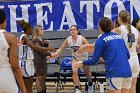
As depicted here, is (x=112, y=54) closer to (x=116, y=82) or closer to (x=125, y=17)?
(x=116, y=82)

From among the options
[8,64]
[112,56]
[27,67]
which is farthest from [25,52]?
[8,64]

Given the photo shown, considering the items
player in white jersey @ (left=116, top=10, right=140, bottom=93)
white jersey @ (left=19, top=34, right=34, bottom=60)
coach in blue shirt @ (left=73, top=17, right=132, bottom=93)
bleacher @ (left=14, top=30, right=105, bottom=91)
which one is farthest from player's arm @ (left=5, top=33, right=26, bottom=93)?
bleacher @ (left=14, top=30, right=105, bottom=91)

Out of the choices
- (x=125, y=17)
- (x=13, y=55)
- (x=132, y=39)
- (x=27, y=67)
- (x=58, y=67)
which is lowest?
(x=58, y=67)

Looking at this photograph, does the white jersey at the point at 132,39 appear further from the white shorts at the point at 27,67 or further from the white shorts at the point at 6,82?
the white shorts at the point at 6,82

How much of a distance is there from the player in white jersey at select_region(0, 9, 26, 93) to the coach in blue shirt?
4.53 ft

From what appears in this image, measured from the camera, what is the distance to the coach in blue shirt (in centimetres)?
555

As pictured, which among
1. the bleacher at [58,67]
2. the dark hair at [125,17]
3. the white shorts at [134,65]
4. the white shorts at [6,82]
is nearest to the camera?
the white shorts at [6,82]

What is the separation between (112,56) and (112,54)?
0.10 ft

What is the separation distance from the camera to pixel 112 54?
5570 mm

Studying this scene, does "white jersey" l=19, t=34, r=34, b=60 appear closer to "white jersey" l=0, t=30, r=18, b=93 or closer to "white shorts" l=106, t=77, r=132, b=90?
"white shorts" l=106, t=77, r=132, b=90

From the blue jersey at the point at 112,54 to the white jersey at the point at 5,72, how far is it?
143 centimetres

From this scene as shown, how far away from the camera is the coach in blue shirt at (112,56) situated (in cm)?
555

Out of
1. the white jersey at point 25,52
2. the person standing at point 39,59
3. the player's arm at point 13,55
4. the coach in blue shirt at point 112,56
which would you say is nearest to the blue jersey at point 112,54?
the coach in blue shirt at point 112,56

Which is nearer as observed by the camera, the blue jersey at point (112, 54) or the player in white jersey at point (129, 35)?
the blue jersey at point (112, 54)
